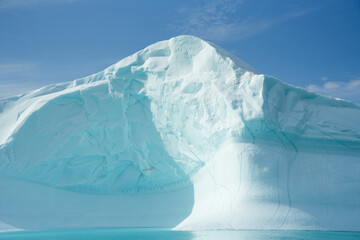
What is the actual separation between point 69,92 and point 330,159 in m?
8.93

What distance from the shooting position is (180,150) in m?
12.0

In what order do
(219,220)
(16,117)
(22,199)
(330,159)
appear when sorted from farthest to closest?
(16,117)
(22,199)
(330,159)
(219,220)

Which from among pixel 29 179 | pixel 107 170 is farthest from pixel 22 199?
pixel 107 170

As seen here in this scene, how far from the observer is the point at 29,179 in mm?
12430

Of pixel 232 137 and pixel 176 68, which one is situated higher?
pixel 176 68

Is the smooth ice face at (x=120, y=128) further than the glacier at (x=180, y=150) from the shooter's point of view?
Yes

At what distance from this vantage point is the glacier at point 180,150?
9.45 m

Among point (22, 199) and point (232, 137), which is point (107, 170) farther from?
point (232, 137)

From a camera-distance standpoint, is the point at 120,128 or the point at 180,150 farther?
the point at 120,128

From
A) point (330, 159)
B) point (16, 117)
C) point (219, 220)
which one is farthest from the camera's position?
point (16, 117)

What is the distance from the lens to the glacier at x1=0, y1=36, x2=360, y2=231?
9445 millimetres

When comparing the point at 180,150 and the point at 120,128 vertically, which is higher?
the point at 120,128

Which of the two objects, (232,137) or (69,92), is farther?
(69,92)

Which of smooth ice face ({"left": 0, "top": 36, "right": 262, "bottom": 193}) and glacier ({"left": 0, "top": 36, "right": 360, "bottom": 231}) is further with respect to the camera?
smooth ice face ({"left": 0, "top": 36, "right": 262, "bottom": 193})
